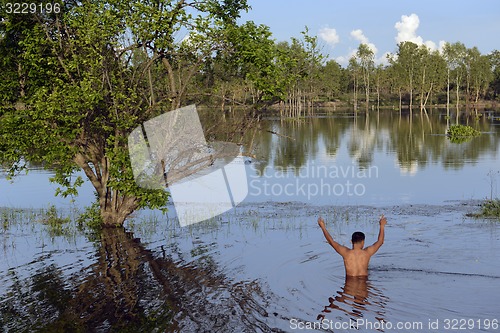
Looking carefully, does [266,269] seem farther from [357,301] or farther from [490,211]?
[490,211]

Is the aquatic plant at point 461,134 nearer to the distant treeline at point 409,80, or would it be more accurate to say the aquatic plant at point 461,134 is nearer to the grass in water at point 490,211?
the grass in water at point 490,211

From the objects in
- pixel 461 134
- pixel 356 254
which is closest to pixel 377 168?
pixel 461 134

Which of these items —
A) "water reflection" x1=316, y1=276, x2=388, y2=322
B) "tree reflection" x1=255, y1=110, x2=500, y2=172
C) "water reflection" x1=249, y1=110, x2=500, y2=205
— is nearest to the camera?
"water reflection" x1=316, y1=276, x2=388, y2=322

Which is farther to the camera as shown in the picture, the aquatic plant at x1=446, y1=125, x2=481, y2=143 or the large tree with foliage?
the aquatic plant at x1=446, y1=125, x2=481, y2=143

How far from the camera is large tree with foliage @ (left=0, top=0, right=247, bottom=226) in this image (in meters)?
15.7

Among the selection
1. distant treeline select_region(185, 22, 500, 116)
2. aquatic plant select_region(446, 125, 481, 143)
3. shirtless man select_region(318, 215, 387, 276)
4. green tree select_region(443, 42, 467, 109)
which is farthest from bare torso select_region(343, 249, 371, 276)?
green tree select_region(443, 42, 467, 109)

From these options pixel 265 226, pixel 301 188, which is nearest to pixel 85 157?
pixel 265 226

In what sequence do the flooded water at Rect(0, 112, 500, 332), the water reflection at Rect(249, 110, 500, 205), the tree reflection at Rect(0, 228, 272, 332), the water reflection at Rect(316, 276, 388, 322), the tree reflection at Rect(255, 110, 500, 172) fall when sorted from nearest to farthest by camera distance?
the tree reflection at Rect(0, 228, 272, 332), the flooded water at Rect(0, 112, 500, 332), the water reflection at Rect(316, 276, 388, 322), the water reflection at Rect(249, 110, 500, 205), the tree reflection at Rect(255, 110, 500, 172)

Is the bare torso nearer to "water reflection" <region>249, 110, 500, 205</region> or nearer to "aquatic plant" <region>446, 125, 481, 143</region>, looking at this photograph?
"water reflection" <region>249, 110, 500, 205</region>

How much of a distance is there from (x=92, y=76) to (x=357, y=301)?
30.0 ft

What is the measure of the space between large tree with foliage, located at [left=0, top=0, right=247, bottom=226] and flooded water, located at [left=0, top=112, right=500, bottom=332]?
224cm

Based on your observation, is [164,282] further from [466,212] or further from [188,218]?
[466,212]

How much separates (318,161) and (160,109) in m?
19.8

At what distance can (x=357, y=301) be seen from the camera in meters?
11.3
